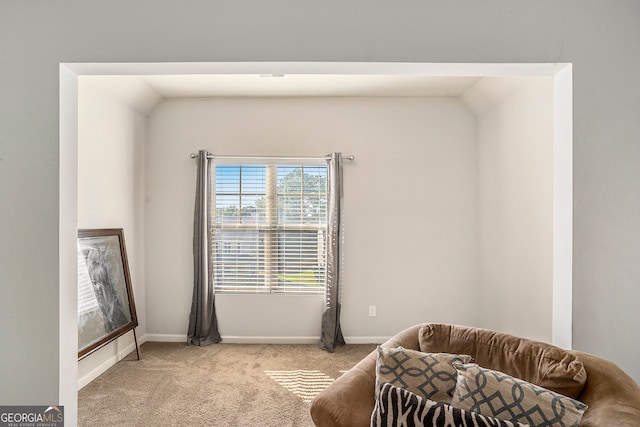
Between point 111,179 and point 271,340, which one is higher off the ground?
point 111,179

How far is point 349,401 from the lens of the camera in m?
1.58

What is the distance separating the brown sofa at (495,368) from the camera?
4.50 feet

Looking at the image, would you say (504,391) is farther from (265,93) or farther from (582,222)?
(265,93)

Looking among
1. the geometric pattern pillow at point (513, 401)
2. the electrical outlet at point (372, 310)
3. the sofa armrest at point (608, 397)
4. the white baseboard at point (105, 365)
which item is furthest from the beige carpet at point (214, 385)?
the sofa armrest at point (608, 397)

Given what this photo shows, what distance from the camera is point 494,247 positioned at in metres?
3.74

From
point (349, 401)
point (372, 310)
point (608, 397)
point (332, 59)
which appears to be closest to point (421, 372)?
point (349, 401)

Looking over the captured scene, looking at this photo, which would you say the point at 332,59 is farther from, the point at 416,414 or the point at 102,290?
the point at 102,290

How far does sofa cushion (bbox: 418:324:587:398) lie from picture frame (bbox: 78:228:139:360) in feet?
8.49

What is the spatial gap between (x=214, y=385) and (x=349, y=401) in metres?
1.88

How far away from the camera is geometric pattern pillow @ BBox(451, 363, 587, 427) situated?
1330mm

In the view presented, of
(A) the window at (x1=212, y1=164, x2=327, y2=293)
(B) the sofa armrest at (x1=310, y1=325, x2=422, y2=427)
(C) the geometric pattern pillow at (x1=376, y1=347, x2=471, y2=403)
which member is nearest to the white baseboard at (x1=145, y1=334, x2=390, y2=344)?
(A) the window at (x1=212, y1=164, x2=327, y2=293)

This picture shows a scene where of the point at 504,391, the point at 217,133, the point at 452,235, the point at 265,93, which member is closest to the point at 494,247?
the point at 452,235

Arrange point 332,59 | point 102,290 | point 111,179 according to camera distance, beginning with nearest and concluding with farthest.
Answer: point 332,59 < point 102,290 < point 111,179

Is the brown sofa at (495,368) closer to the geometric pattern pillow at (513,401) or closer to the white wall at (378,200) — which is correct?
the geometric pattern pillow at (513,401)
